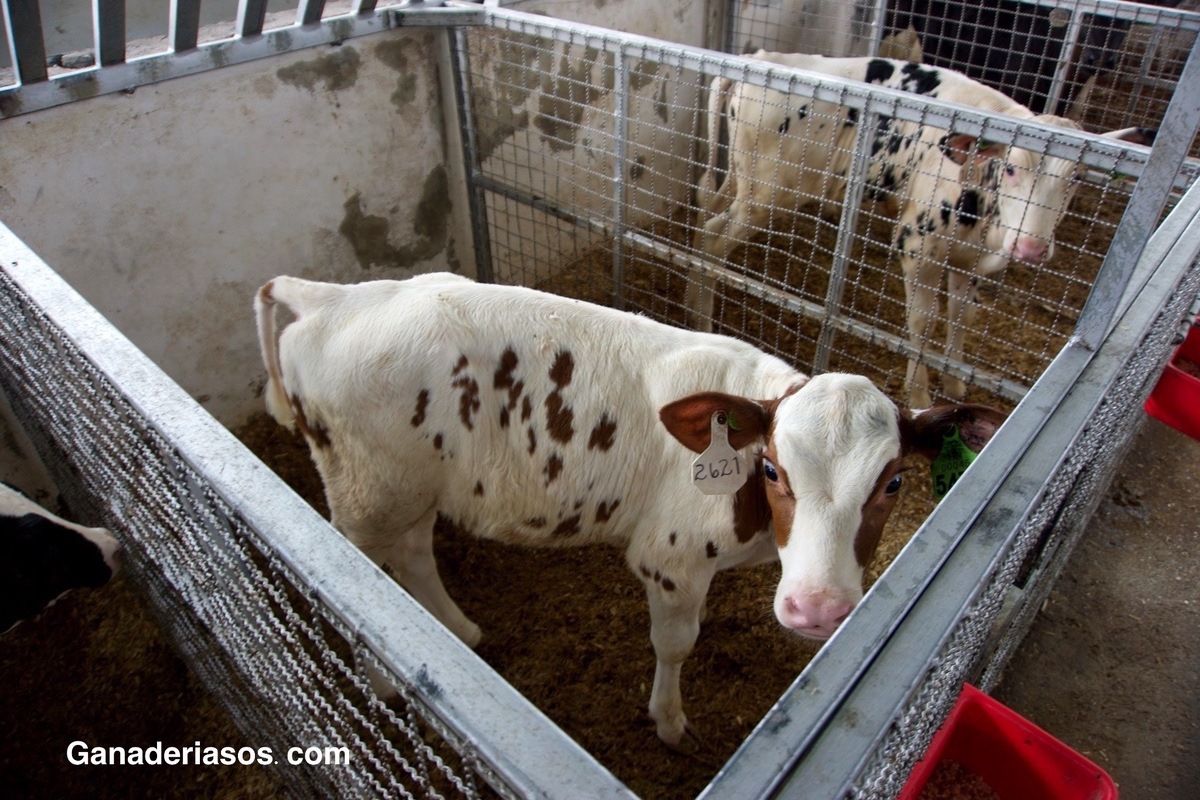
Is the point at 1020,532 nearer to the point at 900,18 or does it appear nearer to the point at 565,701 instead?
the point at 565,701

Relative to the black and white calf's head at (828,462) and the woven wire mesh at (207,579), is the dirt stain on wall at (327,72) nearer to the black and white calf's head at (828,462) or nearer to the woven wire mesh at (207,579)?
the woven wire mesh at (207,579)

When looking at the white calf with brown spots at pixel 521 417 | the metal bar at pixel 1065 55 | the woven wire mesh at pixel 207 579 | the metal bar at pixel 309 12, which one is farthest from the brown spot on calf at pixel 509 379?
the metal bar at pixel 1065 55

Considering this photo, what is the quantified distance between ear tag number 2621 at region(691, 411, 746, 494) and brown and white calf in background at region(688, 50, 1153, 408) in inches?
51.1

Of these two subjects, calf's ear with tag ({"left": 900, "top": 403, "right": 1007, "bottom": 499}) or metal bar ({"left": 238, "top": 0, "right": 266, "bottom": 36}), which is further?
metal bar ({"left": 238, "top": 0, "right": 266, "bottom": 36})

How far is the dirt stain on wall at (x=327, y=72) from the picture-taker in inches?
132

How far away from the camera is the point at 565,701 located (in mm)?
2670

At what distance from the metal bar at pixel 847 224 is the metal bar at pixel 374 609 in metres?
2.30

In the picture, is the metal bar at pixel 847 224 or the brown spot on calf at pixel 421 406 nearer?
the brown spot on calf at pixel 421 406

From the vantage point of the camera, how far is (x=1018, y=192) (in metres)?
3.18

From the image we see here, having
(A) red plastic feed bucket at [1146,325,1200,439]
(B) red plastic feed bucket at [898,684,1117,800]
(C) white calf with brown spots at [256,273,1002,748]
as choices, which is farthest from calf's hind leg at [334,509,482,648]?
(A) red plastic feed bucket at [1146,325,1200,439]

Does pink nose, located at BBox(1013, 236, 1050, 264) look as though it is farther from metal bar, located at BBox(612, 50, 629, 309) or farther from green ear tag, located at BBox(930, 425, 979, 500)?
metal bar, located at BBox(612, 50, 629, 309)

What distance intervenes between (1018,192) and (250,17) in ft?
10.8

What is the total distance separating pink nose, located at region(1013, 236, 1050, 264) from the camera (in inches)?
115

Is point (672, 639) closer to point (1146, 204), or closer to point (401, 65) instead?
point (1146, 204)
